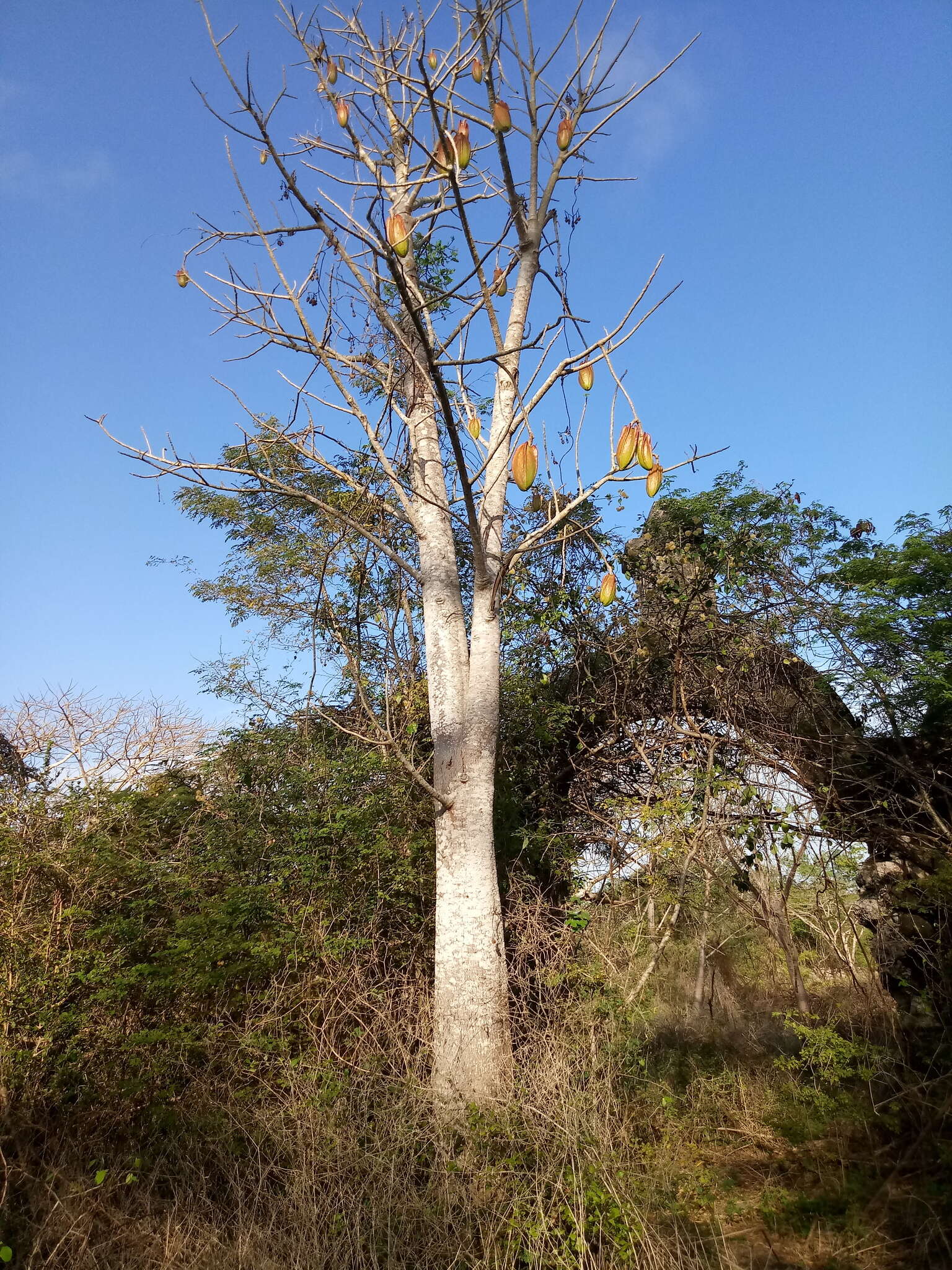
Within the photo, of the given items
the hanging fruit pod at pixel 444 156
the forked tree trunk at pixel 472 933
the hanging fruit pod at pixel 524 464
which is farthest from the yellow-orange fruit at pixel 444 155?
the forked tree trunk at pixel 472 933

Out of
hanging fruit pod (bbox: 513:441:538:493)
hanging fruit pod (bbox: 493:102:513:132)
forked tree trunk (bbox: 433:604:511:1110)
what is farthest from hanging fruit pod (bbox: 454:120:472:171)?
forked tree trunk (bbox: 433:604:511:1110)

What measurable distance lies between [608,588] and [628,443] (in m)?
0.79

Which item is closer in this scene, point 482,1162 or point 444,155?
point 482,1162

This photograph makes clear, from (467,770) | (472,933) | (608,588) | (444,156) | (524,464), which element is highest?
(444,156)

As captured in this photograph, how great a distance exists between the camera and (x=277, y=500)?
9.67 m

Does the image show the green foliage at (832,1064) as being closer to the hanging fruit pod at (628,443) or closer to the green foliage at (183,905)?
the green foliage at (183,905)

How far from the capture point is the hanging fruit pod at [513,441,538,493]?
11.8 ft

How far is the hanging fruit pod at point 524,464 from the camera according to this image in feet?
11.8

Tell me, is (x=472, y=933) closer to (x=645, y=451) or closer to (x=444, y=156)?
(x=645, y=451)

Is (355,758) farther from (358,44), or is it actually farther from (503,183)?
(358,44)

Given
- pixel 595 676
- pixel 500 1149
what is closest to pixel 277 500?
pixel 595 676

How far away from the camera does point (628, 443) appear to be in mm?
3889

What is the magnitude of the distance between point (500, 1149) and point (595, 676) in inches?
153

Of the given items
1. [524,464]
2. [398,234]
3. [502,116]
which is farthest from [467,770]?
[502,116]
